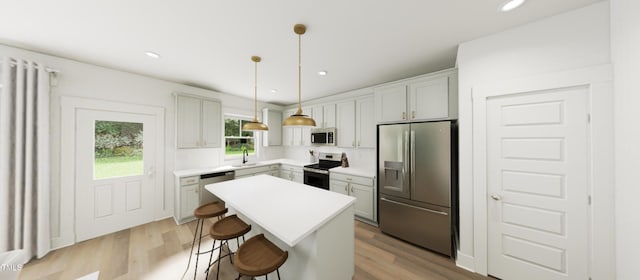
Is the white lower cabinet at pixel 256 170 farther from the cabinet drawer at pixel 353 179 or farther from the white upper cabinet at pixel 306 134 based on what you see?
the cabinet drawer at pixel 353 179

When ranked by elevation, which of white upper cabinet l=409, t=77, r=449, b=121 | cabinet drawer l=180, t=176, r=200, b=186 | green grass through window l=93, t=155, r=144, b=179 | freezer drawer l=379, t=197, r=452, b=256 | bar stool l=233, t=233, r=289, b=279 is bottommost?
freezer drawer l=379, t=197, r=452, b=256

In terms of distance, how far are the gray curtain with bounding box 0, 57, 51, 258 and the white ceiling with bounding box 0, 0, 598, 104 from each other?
16.8 inches

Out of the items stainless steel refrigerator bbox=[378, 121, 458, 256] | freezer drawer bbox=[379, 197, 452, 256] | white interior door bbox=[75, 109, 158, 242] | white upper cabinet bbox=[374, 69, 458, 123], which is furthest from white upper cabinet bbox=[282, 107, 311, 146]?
white interior door bbox=[75, 109, 158, 242]

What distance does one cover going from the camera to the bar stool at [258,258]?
1180 millimetres

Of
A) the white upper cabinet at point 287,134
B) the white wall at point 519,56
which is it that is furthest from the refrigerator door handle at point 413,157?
the white upper cabinet at point 287,134

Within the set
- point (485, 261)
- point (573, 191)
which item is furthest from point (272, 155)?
point (573, 191)

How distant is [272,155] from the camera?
16.5 ft

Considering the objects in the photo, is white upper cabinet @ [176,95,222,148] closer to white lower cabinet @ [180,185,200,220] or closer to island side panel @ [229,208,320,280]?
white lower cabinet @ [180,185,200,220]

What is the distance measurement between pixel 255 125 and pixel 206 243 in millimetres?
1832

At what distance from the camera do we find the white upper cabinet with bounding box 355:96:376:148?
3.33 metres

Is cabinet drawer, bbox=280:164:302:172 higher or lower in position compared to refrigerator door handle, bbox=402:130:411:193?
lower

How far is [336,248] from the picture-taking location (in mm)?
1566

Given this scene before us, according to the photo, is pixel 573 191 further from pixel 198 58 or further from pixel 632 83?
pixel 198 58

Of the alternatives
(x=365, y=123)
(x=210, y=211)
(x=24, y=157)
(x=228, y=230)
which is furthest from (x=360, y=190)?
(x=24, y=157)
